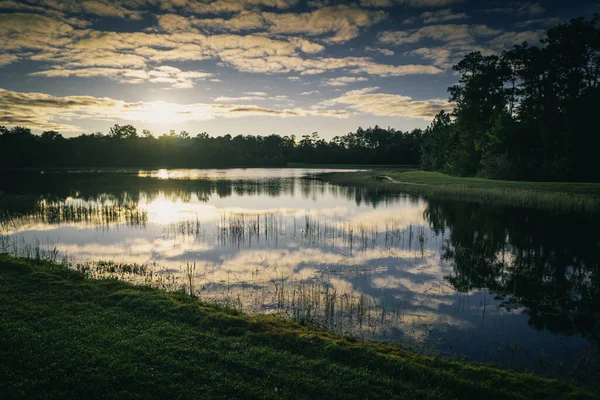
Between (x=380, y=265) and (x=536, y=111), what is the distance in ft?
188

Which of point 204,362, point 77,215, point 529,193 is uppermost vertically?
point 529,193

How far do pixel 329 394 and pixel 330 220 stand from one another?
2063 centimetres

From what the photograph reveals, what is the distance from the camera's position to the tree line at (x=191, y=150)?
413ft

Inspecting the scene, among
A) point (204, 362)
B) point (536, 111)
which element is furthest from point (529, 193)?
point (204, 362)

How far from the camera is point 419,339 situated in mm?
9070

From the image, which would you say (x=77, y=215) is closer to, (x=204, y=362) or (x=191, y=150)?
(x=204, y=362)

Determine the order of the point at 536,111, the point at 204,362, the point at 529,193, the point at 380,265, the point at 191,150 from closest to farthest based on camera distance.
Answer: the point at 204,362 → the point at 380,265 → the point at 529,193 → the point at 536,111 → the point at 191,150

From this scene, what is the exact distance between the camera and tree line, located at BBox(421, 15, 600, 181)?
1873 inches

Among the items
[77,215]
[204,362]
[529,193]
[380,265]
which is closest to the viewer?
[204,362]

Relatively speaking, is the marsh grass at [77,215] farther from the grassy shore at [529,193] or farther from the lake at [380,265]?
the grassy shore at [529,193]

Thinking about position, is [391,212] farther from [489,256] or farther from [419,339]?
[419,339]

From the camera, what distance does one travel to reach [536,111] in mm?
57031

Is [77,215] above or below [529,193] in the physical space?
below

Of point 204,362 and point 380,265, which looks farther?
point 380,265
